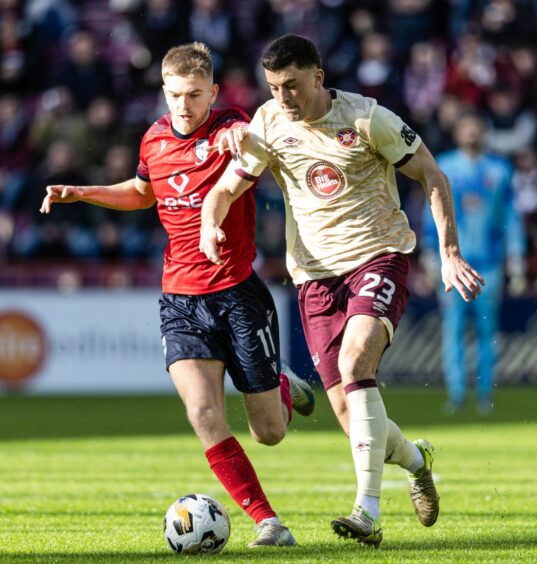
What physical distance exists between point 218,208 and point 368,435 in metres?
1.24

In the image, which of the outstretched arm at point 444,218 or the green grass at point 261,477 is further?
the outstretched arm at point 444,218

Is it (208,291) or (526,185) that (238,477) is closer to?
(208,291)

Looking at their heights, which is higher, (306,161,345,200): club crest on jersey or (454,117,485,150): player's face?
(454,117,485,150): player's face

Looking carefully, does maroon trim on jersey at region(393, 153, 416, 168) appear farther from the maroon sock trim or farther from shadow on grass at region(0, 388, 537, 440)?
shadow on grass at region(0, 388, 537, 440)

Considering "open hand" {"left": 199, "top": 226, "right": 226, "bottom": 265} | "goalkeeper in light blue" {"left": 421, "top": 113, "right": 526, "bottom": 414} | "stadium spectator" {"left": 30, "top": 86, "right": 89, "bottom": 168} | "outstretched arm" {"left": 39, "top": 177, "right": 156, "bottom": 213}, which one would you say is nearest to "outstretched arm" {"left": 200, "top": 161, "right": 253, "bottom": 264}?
"open hand" {"left": 199, "top": 226, "right": 226, "bottom": 265}

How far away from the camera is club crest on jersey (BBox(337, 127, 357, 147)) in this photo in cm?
640

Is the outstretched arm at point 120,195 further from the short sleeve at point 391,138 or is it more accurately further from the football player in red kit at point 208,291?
the short sleeve at point 391,138

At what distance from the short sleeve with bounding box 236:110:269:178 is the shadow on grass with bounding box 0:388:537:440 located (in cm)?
545

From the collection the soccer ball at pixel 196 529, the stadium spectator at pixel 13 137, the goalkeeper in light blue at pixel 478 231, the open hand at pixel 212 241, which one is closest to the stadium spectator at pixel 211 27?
the stadium spectator at pixel 13 137

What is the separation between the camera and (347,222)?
21.3ft

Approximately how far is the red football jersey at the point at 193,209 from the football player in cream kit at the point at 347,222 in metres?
0.23

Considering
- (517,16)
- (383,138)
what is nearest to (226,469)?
(383,138)

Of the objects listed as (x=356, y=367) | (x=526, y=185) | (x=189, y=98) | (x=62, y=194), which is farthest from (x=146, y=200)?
(x=526, y=185)

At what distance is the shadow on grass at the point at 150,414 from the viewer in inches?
505
